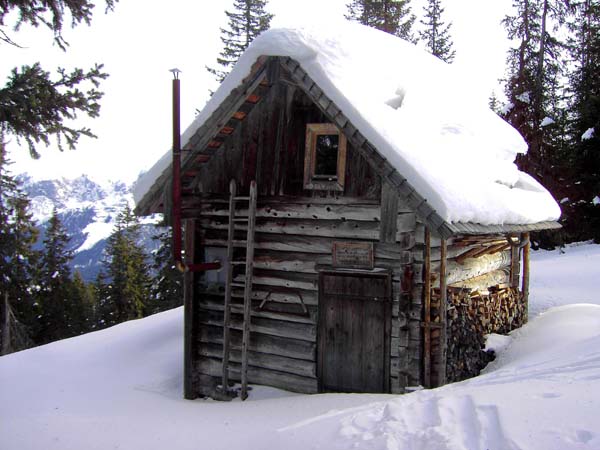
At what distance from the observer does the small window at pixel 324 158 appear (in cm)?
877

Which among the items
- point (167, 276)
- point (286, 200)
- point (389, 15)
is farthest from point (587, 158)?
point (167, 276)

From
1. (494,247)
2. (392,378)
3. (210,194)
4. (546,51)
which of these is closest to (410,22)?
(546,51)

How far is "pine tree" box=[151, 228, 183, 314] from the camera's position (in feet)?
89.8

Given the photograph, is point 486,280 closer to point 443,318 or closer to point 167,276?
point 443,318

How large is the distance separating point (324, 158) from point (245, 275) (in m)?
2.59

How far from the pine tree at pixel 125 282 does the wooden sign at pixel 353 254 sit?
3138cm

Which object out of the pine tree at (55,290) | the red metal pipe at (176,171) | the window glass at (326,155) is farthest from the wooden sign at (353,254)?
the pine tree at (55,290)

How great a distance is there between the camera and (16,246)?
89.3 feet

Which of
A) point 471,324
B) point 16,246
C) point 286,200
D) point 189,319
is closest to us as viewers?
point 286,200

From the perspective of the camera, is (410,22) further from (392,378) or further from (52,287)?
(52,287)

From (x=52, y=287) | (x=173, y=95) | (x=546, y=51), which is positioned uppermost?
(x=546, y=51)

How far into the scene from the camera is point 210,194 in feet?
33.2

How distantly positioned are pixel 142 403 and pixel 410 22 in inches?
1060

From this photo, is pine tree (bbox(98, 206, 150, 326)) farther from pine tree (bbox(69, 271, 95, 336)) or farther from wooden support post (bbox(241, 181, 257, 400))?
wooden support post (bbox(241, 181, 257, 400))
